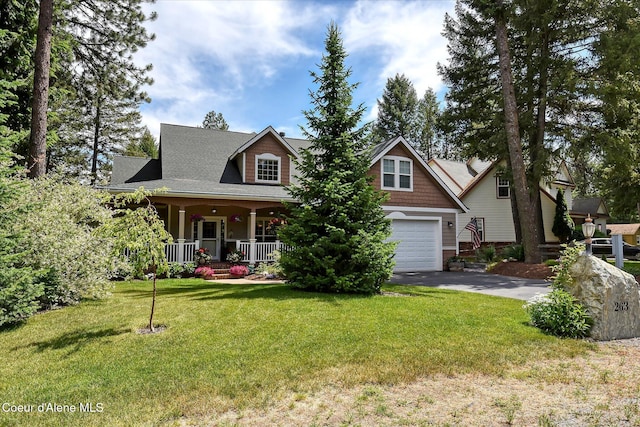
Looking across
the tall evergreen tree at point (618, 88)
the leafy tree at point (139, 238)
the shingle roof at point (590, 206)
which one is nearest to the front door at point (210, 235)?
the leafy tree at point (139, 238)

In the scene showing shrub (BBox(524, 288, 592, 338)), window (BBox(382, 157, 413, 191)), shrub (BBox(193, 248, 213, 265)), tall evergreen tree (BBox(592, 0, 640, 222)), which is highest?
tall evergreen tree (BBox(592, 0, 640, 222))

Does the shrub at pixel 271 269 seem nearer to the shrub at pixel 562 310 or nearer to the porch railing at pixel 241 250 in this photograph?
the porch railing at pixel 241 250

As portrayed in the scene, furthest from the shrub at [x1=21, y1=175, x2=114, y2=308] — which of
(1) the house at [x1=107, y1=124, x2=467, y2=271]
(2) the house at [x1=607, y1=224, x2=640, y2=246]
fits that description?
(2) the house at [x1=607, y1=224, x2=640, y2=246]

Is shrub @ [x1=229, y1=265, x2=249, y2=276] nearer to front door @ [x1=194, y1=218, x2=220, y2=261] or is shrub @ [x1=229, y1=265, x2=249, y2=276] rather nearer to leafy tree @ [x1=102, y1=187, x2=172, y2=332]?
front door @ [x1=194, y1=218, x2=220, y2=261]

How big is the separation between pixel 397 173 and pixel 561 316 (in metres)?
11.1

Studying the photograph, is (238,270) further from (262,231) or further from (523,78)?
(523,78)

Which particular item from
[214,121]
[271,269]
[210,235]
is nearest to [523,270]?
[271,269]

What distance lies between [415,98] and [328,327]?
42.7 meters

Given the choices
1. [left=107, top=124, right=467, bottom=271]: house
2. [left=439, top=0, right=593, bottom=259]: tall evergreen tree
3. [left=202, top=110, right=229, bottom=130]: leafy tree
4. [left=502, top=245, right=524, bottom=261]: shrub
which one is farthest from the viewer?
[left=202, top=110, right=229, bottom=130]: leafy tree

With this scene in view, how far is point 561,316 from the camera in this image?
612cm

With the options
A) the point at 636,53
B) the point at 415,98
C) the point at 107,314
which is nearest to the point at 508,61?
the point at 636,53

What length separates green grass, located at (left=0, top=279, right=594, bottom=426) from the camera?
3.76 metres

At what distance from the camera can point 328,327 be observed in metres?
6.07

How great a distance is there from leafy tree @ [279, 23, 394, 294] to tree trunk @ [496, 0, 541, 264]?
329 inches
